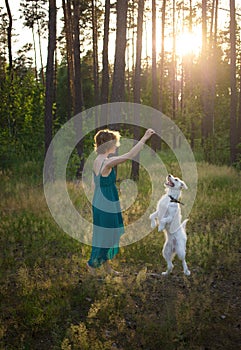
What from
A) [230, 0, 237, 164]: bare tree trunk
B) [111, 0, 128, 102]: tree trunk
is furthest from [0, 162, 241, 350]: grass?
[230, 0, 237, 164]: bare tree trunk

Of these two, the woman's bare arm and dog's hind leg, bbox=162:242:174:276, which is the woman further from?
dog's hind leg, bbox=162:242:174:276

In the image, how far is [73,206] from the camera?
11.9 metres

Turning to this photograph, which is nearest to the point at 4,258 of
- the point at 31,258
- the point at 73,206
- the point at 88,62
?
the point at 31,258

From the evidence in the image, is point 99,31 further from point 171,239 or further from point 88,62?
point 171,239

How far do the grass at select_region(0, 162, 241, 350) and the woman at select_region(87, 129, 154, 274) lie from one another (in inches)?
16.6

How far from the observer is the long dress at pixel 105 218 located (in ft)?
22.3

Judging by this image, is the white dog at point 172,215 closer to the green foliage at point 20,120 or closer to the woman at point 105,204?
the woman at point 105,204

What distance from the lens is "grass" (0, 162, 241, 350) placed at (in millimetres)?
5238

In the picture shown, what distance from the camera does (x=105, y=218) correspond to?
22.5ft

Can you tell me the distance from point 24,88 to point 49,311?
1673 centimetres

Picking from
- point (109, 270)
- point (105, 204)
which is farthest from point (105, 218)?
point (109, 270)

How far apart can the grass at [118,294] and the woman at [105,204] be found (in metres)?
0.42

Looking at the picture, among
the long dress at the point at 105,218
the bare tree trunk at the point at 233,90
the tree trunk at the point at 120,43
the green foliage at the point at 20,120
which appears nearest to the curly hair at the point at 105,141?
the long dress at the point at 105,218

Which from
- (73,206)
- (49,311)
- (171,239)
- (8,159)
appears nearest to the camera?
(49,311)
